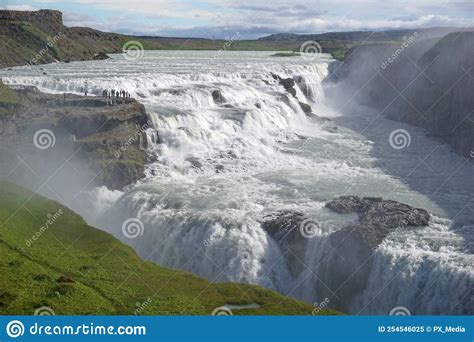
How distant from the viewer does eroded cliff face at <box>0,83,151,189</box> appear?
148ft

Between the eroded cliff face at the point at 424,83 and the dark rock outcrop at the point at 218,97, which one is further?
the dark rock outcrop at the point at 218,97

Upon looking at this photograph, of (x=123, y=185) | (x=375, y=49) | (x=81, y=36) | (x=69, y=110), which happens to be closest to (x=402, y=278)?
(x=123, y=185)

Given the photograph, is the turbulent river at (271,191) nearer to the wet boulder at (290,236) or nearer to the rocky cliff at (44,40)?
the wet boulder at (290,236)

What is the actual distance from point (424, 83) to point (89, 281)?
214 ft

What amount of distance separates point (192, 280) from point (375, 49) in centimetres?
9224

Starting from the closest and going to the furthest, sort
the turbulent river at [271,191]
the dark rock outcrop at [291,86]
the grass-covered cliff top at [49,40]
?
the turbulent river at [271,191] < the dark rock outcrop at [291,86] < the grass-covered cliff top at [49,40]

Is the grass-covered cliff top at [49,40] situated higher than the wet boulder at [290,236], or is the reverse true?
the grass-covered cliff top at [49,40]

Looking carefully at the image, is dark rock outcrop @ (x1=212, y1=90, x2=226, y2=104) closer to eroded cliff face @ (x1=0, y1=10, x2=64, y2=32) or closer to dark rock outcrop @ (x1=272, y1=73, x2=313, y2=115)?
dark rock outcrop @ (x1=272, y1=73, x2=313, y2=115)

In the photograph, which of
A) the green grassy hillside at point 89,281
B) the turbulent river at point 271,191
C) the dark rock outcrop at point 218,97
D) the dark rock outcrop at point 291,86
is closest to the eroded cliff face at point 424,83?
the turbulent river at point 271,191

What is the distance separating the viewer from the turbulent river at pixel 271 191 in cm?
3145

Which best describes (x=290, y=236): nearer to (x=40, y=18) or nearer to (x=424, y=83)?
(x=424, y=83)

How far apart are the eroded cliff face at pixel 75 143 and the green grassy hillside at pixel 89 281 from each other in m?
10.9

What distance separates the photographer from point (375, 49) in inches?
4385

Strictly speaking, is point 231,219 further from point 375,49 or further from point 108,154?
point 375,49
